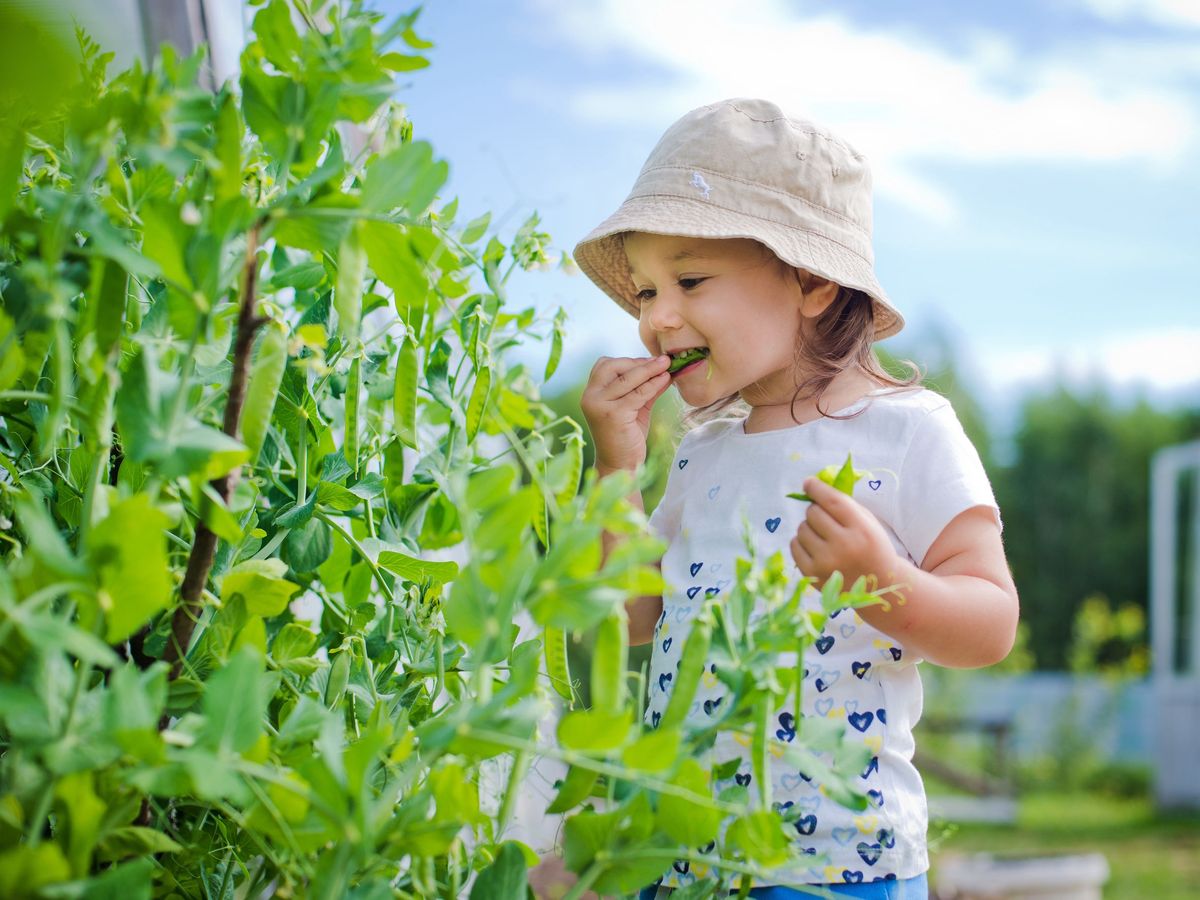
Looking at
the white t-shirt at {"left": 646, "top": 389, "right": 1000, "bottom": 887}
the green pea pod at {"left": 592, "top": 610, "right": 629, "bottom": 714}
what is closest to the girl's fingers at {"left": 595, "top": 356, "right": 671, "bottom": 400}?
the white t-shirt at {"left": 646, "top": 389, "right": 1000, "bottom": 887}

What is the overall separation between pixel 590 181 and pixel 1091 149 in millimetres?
19236

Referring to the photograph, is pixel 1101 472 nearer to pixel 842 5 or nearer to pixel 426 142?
pixel 842 5

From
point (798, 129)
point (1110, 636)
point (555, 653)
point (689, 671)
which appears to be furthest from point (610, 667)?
point (1110, 636)

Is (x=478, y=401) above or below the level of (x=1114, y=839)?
above

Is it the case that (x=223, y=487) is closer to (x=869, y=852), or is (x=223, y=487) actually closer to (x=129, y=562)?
(x=129, y=562)

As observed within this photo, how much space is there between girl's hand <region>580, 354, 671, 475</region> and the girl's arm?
1.00 ft

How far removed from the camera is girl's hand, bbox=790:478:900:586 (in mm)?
702

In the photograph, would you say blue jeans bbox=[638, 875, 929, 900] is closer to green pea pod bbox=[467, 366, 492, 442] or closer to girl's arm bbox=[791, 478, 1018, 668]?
girl's arm bbox=[791, 478, 1018, 668]

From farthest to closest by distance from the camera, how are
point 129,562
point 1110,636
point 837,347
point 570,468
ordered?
point 1110,636 → point 837,347 → point 570,468 → point 129,562

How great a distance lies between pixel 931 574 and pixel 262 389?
0.57 meters

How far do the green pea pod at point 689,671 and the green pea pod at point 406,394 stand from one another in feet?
0.79

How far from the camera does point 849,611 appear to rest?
3.02 feet

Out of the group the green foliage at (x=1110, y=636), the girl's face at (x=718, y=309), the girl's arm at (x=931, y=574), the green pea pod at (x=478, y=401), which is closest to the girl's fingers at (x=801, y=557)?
the girl's arm at (x=931, y=574)

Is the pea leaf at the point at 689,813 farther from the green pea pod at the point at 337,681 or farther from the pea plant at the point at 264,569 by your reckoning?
the green pea pod at the point at 337,681
